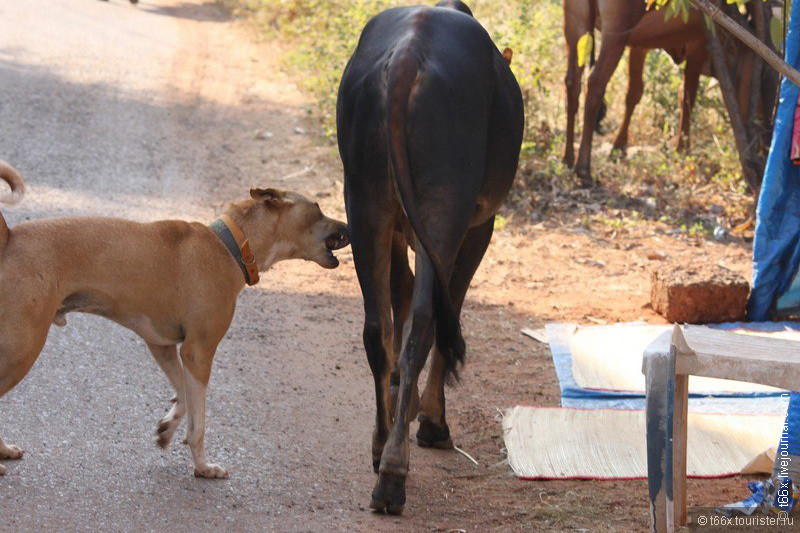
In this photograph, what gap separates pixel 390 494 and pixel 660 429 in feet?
3.80

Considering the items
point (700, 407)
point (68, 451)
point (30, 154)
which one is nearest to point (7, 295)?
point (68, 451)

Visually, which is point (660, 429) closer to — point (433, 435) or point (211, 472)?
point (433, 435)

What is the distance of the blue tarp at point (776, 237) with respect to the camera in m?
7.36

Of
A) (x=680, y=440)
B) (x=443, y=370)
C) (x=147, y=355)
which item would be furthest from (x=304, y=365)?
(x=680, y=440)

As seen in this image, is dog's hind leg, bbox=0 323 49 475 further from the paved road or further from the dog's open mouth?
the dog's open mouth

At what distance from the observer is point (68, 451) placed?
451 centimetres

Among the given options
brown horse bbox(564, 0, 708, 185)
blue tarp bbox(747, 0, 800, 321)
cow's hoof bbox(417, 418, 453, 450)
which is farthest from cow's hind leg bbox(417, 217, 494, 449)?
brown horse bbox(564, 0, 708, 185)

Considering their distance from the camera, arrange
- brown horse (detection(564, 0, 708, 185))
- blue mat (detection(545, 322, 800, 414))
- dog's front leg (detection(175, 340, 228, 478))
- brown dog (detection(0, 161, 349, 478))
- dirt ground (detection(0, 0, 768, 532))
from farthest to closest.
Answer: brown horse (detection(564, 0, 708, 185)) → blue mat (detection(545, 322, 800, 414)) → dog's front leg (detection(175, 340, 228, 478)) → dirt ground (detection(0, 0, 768, 532)) → brown dog (detection(0, 161, 349, 478))

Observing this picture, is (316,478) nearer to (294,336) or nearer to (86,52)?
(294,336)

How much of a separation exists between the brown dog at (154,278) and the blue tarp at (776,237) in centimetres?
388

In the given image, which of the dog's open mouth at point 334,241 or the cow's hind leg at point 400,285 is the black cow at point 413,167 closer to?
the cow's hind leg at point 400,285

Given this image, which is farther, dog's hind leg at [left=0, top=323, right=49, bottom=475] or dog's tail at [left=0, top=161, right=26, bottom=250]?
dog's tail at [left=0, top=161, right=26, bottom=250]

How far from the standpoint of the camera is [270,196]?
4.83m

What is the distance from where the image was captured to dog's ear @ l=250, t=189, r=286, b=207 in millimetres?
4777
